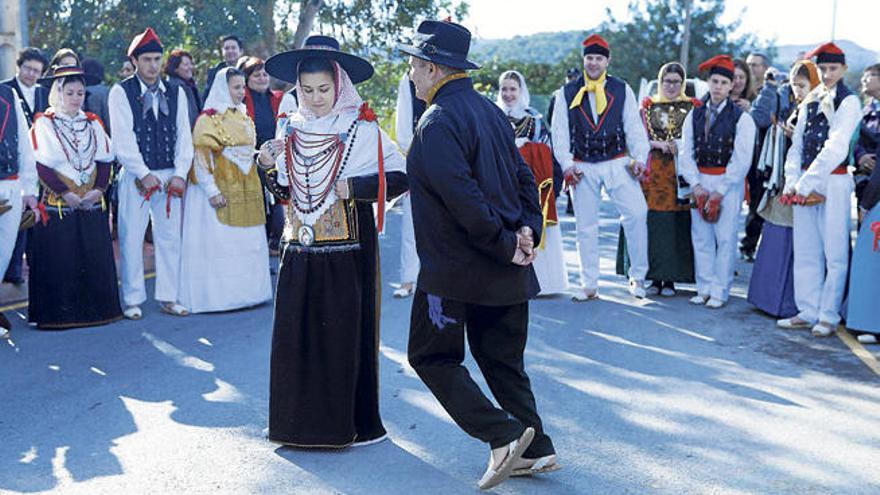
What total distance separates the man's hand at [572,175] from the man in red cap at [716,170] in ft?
2.89

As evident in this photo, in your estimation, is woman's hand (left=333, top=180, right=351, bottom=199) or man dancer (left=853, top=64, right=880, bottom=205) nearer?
woman's hand (left=333, top=180, right=351, bottom=199)

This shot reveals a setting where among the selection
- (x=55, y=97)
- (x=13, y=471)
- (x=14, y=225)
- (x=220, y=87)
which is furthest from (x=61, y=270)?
(x=13, y=471)

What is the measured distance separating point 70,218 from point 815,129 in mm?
5696

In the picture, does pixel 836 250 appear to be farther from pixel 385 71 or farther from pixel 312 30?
pixel 385 71

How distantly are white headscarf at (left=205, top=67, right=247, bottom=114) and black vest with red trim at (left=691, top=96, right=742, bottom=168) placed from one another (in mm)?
3951

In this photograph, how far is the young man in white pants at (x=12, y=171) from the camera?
26.7 ft

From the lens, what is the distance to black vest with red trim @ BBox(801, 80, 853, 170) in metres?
8.35

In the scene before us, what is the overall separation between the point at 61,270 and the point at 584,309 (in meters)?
4.21

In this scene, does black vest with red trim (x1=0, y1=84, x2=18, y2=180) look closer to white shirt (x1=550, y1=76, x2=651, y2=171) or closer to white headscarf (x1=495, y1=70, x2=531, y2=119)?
white headscarf (x1=495, y1=70, x2=531, y2=119)

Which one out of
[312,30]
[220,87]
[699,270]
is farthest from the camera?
[312,30]

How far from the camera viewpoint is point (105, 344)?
8.05 metres

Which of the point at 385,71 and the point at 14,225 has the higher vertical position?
the point at 385,71

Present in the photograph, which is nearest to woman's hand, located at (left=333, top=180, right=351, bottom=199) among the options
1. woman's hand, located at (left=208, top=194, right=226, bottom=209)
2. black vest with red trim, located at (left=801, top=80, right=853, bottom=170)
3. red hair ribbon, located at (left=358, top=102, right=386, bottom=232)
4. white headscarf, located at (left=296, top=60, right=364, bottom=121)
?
red hair ribbon, located at (left=358, top=102, right=386, bottom=232)

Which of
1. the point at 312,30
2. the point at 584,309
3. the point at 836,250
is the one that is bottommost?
the point at 584,309
